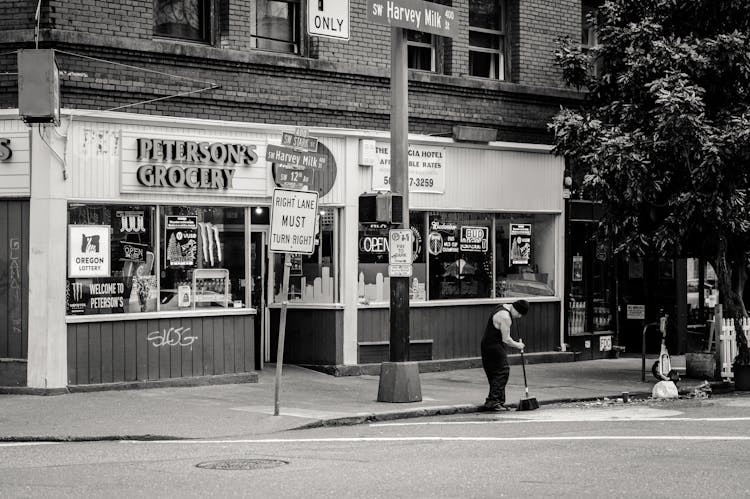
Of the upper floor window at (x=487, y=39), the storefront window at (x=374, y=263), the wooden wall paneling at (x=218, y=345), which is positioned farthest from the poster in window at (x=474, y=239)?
the wooden wall paneling at (x=218, y=345)

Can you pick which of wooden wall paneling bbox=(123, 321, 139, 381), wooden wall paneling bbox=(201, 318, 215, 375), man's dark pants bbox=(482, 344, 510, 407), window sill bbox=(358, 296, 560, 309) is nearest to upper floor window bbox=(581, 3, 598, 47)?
window sill bbox=(358, 296, 560, 309)

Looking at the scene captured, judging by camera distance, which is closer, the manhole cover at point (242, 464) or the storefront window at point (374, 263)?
the manhole cover at point (242, 464)

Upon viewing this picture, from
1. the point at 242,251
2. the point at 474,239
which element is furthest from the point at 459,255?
the point at 242,251

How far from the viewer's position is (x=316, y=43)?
1862 centimetres

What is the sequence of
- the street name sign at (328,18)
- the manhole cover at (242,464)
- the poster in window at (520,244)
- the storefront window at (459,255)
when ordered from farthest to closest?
the poster in window at (520,244)
the storefront window at (459,255)
the street name sign at (328,18)
the manhole cover at (242,464)

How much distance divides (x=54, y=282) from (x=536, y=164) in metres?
9.77

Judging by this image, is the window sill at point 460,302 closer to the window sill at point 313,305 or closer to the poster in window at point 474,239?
the window sill at point 313,305

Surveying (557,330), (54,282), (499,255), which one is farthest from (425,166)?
(54,282)

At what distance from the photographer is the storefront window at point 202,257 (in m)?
17.0

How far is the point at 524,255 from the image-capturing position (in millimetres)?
21719

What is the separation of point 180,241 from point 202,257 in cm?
48

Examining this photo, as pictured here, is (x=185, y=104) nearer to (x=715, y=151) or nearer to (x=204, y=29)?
(x=204, y=29)

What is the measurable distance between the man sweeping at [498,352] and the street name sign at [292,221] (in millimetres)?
2938

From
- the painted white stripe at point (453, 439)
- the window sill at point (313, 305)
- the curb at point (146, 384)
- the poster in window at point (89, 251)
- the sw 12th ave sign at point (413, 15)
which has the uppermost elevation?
the sw 12th ave sign at point (413, 15)
